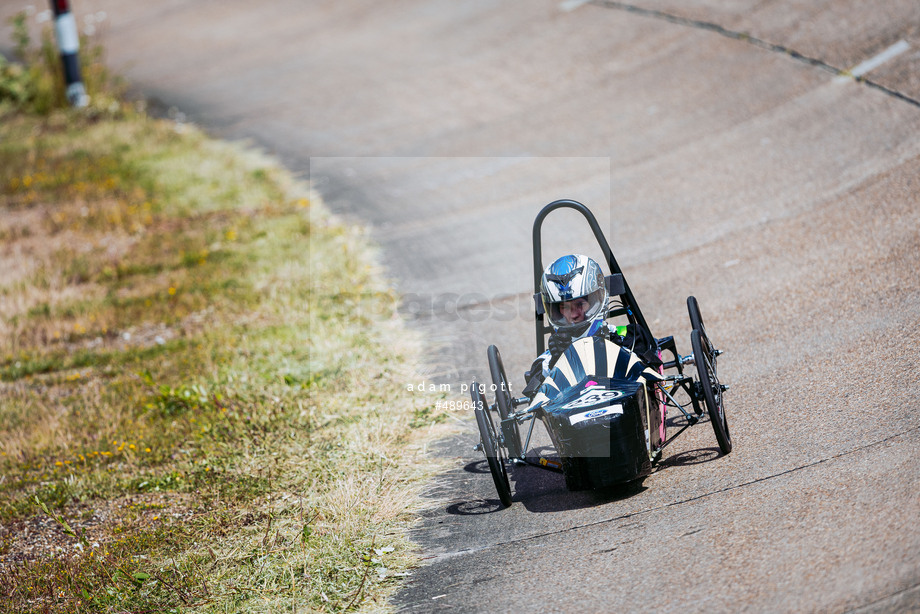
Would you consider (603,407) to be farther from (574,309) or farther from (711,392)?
(574,309)

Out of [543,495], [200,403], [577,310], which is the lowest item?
[200,403]

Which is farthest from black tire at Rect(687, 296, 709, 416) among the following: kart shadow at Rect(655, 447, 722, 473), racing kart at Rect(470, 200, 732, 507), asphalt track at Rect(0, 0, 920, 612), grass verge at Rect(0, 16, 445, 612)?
grass verge at Rect(0, 16, 445, 612)

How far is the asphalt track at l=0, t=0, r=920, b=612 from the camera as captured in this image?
18.0 ft

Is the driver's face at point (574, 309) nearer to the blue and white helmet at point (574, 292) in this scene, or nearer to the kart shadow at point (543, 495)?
the blue and white helmet at point (574, 292)

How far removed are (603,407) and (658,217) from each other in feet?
19.7

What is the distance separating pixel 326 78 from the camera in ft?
62.0

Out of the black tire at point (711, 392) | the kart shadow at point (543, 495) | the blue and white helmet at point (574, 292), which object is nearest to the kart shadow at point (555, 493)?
the kart shadow at point (543, 495)

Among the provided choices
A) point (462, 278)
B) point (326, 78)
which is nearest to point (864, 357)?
point (462, 278)

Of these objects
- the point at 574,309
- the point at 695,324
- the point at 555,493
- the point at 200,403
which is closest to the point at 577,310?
the point at 574,309

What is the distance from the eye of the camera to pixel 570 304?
6.56m

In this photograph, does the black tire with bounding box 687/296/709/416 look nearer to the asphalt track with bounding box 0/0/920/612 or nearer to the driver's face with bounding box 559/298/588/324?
the asphalt track with bounding box 0/0/920/612

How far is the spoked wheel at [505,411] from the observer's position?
21.2 feet

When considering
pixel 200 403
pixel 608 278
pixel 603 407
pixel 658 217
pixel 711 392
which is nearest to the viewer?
pixel 603 407

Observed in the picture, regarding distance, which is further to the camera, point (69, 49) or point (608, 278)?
point (69, 49)
